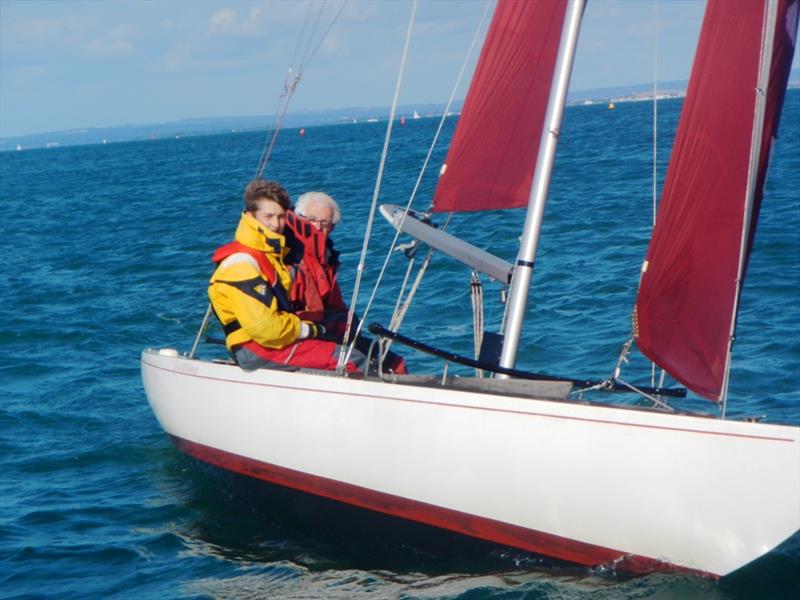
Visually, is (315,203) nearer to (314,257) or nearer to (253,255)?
(314,257)

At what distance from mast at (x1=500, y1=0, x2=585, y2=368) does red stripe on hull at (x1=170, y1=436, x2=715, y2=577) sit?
2.64 feet

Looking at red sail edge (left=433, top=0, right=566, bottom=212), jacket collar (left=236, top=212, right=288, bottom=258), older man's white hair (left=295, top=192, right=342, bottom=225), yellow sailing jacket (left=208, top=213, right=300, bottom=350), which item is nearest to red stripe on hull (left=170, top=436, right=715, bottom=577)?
yellow sailing jacket (left=208, top=213, right=300, bottom=350)

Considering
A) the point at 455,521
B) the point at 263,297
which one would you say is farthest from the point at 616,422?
the point at 263,297

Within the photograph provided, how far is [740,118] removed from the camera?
4375 millimetres

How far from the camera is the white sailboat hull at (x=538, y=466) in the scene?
409 cm

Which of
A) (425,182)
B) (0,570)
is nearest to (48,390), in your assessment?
(0,570)

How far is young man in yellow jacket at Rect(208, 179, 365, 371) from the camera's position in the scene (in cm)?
514

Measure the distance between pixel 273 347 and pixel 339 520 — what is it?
890 millimetres

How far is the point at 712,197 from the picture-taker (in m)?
4.45

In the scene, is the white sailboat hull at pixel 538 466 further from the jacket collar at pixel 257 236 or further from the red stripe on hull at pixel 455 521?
the jacket collar at pixel 257 236

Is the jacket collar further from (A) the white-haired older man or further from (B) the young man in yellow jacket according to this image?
(A) the white-haired older man

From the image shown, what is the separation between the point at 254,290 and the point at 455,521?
1.42 metres

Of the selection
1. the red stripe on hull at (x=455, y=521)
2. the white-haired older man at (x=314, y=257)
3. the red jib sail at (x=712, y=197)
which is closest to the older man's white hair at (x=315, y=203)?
the white-haired older man at (x=314, y=257)

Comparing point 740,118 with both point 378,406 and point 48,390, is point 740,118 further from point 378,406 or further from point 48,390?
point 48,390
